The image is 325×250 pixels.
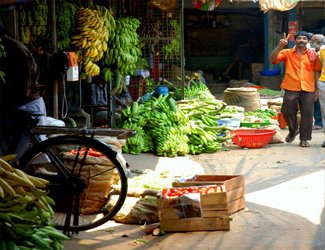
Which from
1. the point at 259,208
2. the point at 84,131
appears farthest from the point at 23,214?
the point at 259,208

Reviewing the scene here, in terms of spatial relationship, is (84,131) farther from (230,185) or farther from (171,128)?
(171,128)

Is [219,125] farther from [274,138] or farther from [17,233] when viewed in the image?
[17,233]

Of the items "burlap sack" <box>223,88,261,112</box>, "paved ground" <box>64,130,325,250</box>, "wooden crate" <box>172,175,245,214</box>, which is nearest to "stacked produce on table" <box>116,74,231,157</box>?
"paved ground" <box>64,130,325,250</box>

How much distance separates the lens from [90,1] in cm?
1062

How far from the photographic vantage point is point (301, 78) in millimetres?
12477

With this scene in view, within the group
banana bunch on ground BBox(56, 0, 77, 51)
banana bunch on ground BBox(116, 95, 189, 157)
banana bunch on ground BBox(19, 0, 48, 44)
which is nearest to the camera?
banana bunch on ground BBox(19, 0, 48, 44)

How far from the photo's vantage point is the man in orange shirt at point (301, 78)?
1244 cm

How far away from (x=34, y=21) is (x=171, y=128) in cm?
294

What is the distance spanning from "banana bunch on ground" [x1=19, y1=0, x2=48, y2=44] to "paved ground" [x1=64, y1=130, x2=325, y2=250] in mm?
2185

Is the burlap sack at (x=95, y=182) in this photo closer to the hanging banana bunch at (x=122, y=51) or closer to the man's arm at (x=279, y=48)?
the hanging banana bunch at (x=122, y=51)

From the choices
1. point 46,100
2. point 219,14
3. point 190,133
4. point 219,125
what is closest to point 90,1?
point 46,100

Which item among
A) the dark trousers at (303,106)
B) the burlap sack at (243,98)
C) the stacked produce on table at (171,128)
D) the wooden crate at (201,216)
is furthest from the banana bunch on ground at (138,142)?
the burlap sack at (243,98)

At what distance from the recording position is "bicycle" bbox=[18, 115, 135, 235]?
6.54 m

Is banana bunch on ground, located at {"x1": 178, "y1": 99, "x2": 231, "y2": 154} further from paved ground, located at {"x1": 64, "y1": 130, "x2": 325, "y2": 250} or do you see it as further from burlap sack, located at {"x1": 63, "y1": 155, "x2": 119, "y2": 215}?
burlap sack, located at {"x1": 63, "y1": 155, "x2": 119, "y2": 215}
